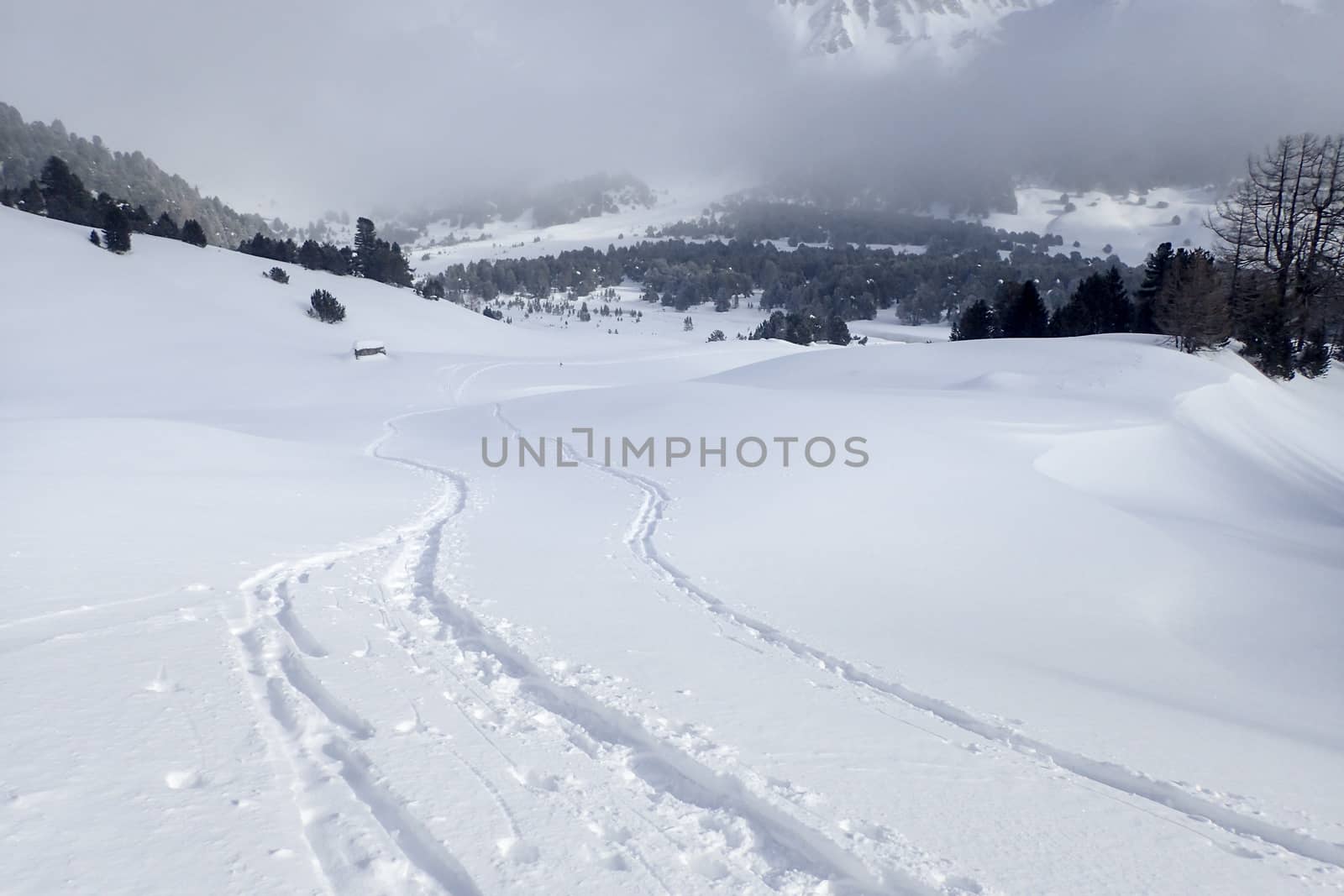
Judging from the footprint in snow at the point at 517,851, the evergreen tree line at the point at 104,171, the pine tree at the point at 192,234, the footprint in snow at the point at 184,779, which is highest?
the evergreen tree line at the point at 104,171

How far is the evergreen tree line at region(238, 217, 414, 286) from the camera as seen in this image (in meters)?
65.4

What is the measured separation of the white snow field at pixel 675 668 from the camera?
290cm

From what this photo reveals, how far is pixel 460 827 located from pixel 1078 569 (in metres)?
7.99

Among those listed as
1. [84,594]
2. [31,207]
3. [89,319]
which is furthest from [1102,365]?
[31,207]

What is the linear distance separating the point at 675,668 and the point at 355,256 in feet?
250

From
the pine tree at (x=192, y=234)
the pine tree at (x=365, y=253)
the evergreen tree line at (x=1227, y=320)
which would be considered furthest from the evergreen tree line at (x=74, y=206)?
the evergreen tree line at (x=1227, y=320)

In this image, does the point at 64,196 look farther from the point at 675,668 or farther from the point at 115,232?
the point at 675,668

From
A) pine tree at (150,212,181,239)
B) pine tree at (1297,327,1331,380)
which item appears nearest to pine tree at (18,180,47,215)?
pine tree at (150,212,181,239)

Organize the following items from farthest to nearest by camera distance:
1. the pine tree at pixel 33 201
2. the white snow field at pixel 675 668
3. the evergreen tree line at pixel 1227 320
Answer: the pine tree at pixel 33 201, the evergreen tree line at pixel 1227 320, the white snow field at pixel 675 668

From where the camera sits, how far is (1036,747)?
4113 millimetres

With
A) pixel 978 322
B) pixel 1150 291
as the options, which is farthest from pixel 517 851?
pixel 978 322

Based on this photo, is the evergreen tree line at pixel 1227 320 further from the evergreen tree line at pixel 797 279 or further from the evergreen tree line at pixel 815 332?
the evergreen tree line at pixel 797 279

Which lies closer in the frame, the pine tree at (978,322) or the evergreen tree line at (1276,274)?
the evergreen tree line at (1276,274)

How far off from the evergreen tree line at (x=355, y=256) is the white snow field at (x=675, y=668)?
5857 cm
